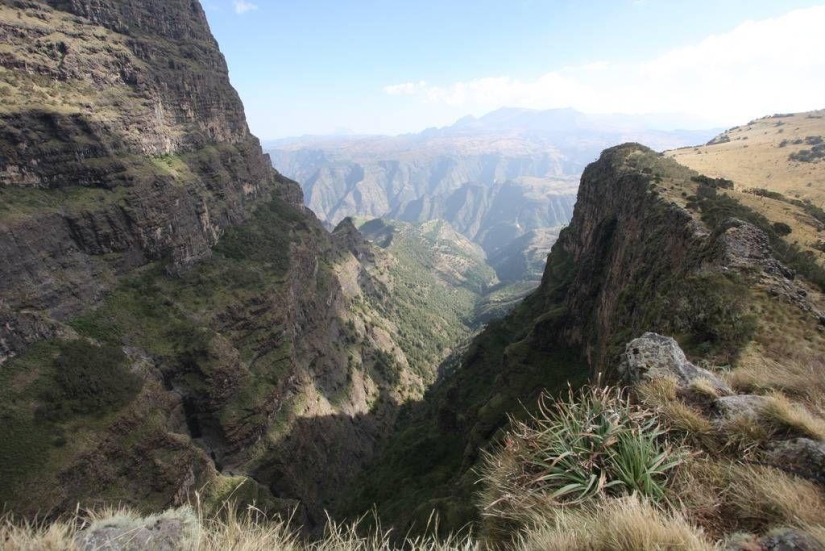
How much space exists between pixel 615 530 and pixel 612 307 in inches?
1268

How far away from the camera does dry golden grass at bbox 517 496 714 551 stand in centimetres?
369

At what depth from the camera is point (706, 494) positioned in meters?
4.91

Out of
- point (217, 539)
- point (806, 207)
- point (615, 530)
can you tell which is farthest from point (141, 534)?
point (806, 207)

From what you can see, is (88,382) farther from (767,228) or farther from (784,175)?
(784,175)

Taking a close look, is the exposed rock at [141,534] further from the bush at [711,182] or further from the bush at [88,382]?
the bush at [711,182]

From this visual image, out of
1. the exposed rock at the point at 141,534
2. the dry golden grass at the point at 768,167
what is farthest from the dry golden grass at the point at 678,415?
the dry golden grass at the point at 768,167

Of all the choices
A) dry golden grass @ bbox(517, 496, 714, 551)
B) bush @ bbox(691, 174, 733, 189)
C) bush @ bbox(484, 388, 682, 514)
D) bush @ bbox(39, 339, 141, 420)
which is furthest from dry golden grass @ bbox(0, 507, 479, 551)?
bush @ bbox(691, 174, 733, 189)

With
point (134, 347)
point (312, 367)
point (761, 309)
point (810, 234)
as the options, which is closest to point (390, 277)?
point (312, 367)

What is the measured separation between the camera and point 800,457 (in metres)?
5.12

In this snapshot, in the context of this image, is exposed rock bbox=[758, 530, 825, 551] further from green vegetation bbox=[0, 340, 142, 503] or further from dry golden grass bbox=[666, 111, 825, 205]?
dry golden grass bbox=[666, 111, 825, 205]

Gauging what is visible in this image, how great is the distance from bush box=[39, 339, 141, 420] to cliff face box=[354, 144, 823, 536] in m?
30.0

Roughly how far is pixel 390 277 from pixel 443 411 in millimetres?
123169

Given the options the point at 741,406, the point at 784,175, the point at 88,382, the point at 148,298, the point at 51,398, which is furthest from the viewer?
the point at 784,175

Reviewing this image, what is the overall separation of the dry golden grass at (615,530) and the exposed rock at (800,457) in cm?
187
